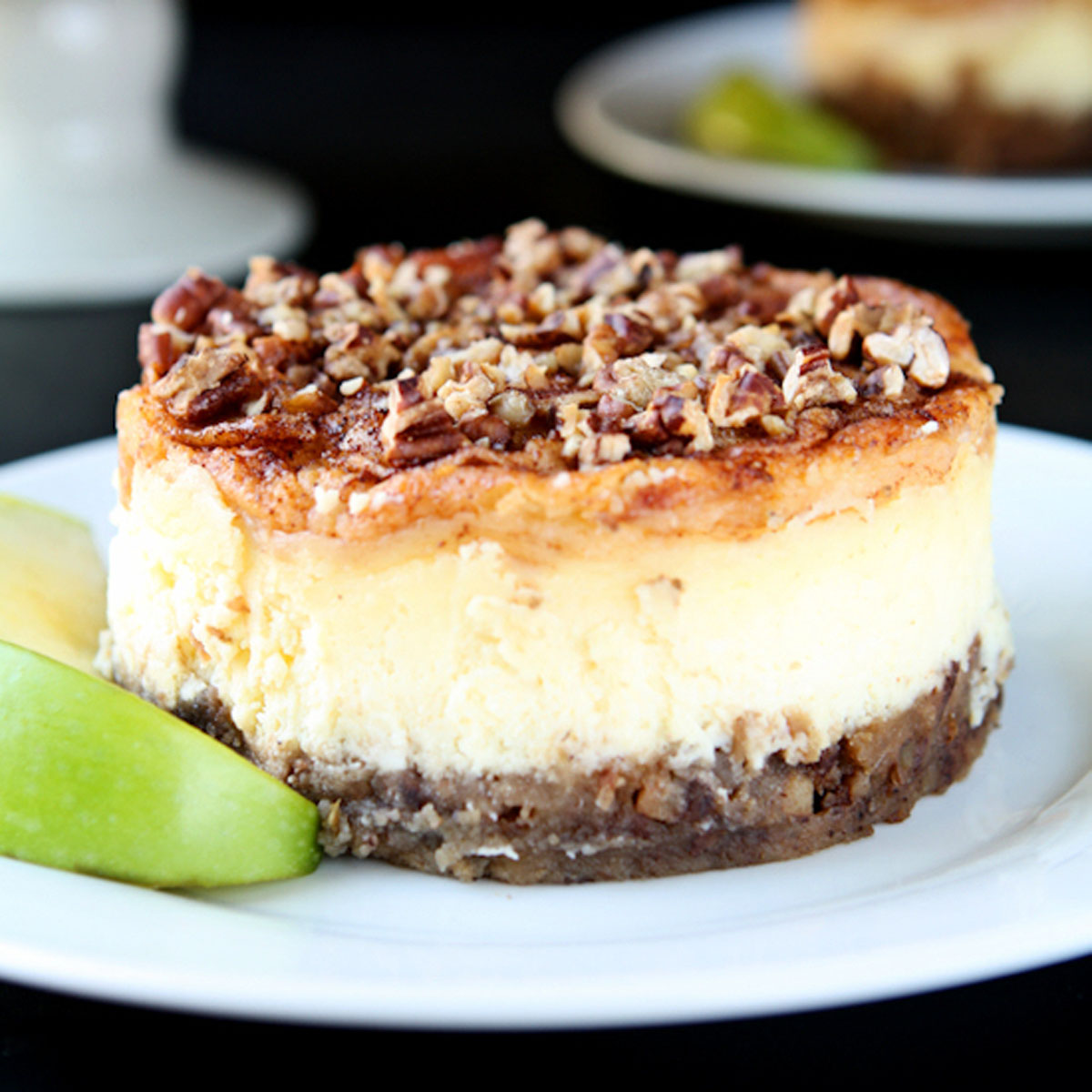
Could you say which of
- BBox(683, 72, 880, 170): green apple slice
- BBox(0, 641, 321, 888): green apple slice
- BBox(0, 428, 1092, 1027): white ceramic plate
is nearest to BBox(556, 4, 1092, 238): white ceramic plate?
BBox(683, 72, 880, 170): green apple slice

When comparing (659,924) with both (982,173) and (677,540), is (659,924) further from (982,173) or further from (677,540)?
(982,173)

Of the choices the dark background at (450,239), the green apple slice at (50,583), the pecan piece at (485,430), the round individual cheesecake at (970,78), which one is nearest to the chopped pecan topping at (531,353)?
the pecan piece at (485,430)

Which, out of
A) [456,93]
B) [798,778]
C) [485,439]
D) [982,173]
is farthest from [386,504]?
[456,93]

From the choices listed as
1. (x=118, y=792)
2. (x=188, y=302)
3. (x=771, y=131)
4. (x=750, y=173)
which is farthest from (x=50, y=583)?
(x=771, y=131)

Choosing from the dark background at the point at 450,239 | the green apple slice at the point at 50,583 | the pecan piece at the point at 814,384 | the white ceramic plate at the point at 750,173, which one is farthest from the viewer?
the white ceramic plate at the point at 750,173

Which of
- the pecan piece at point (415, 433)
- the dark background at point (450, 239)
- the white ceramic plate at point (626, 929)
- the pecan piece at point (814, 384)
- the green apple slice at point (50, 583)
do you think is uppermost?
the pecan piece at point (814, 384)

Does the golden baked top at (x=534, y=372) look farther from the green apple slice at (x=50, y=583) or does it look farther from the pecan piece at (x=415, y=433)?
the green apple slice at (x=50, y=583)
